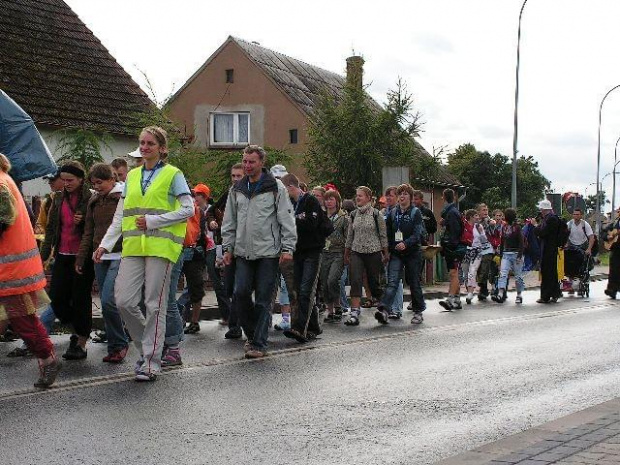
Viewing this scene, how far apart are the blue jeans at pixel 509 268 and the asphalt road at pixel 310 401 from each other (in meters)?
7.43

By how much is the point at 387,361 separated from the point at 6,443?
478cm

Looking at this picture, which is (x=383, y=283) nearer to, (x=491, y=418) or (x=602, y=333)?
(x=602, y=333)

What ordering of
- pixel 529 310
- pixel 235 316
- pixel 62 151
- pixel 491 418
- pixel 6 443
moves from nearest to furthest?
pixel 6 443, pixel 491 418, pixel 235 316, pixel 529 310, pixel 62 151

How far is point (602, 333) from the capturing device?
545 inches

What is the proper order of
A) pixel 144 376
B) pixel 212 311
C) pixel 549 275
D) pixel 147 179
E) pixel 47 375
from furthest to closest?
pixel 549 275 → pixel 212 311 → pixel 147 179 → pixel 144 376 → pixel 47 375

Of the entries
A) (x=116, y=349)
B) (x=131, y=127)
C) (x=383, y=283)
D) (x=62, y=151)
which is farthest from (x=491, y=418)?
(x=131, y=127)

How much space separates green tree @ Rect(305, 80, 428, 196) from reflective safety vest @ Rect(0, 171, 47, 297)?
924 inches

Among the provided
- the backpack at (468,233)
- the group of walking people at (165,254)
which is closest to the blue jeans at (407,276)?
the group of walking people at (165,254)

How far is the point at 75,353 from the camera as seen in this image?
34.0 feet

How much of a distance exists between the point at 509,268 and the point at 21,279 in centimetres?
1333

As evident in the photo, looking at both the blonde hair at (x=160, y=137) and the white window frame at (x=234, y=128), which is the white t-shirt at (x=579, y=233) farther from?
the white window frame at (x=234, y=128)

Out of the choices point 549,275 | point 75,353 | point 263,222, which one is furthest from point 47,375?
point 549,275

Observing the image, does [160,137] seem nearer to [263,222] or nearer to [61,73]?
[263,222]

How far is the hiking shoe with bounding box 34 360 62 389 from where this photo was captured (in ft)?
27.6
